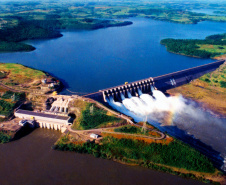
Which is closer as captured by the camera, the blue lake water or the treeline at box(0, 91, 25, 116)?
the treeline at box(0, 91, 25, 116)

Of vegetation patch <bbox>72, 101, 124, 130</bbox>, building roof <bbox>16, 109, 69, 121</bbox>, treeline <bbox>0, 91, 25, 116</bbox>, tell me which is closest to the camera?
vegetation patch <bbox>72, 101, 124, 130</bbox>

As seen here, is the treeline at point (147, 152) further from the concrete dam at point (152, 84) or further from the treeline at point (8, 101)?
the concrete dam at point (152, 84)

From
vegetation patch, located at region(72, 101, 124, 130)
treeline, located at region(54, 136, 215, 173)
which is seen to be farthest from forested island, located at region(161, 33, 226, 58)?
treeline, located at region(54, 136, 215, 173)

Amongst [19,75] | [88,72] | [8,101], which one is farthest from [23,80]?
[88,72]

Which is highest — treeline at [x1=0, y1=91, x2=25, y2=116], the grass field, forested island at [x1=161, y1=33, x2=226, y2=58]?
forested island at [x1=161, y1=33, x2=226, y2=58]

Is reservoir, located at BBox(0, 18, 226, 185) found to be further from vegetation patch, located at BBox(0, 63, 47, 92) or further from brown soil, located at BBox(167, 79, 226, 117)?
brown soil, located at BBox(167, 79, 226, 117)

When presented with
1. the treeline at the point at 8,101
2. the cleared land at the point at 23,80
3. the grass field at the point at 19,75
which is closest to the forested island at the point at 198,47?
the cleared land at the point at 23,80

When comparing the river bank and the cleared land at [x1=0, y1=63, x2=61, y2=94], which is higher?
the cleared land at [x1=0, y1=63, x2=61, y2=94]

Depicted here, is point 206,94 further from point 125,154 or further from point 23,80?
point 23,80
